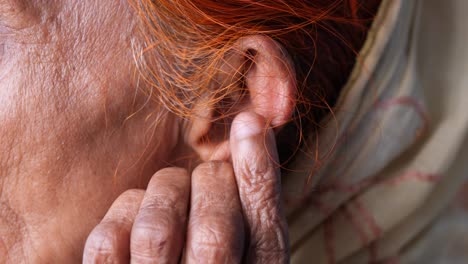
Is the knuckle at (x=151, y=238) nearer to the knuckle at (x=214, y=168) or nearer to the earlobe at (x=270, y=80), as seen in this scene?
the knuckle at (x=214, y=168)

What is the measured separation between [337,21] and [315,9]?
9cm

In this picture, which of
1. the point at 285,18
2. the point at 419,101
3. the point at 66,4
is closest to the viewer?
the point at 66,4

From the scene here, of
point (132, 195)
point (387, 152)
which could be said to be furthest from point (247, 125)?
point (387, 152)

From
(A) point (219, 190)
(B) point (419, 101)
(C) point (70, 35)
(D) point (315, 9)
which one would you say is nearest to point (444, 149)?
(B) point (419, 101)

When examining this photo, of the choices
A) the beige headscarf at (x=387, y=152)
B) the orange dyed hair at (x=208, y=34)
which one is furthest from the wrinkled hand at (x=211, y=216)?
the beige headscarf at (x=387, y=152)

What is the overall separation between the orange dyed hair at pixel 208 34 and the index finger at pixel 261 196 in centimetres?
11

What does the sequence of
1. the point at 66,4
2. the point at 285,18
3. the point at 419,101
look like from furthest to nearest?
the point at 419,101, the point at 285,18, the point at 66,4

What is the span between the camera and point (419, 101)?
106 centimetres

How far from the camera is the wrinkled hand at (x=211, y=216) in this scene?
70 centimetres

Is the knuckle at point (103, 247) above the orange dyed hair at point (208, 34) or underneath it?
underneath

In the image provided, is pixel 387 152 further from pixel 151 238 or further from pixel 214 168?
pixel 151 238

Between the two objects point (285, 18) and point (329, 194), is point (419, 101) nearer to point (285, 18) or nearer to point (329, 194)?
point (329, 194)

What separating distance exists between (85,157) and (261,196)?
0.93 feet

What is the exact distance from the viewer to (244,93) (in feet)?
2.76
